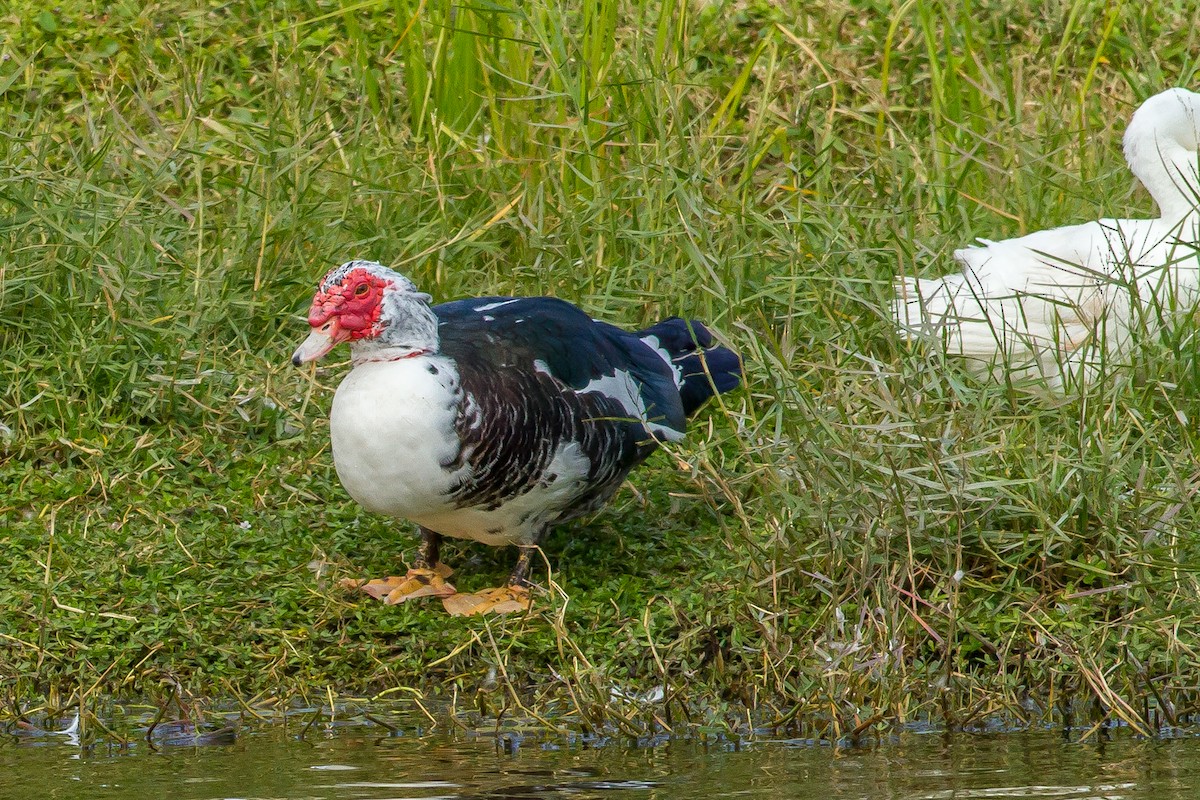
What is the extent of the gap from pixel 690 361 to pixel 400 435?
117cm

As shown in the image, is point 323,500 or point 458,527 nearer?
point 458,527

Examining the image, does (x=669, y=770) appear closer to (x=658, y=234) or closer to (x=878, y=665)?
(x=878, y=665)

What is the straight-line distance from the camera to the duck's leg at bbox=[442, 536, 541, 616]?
4156 mm

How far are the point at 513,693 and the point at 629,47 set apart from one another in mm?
3308

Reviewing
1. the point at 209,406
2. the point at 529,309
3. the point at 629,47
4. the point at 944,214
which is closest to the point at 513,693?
the point at 529,309

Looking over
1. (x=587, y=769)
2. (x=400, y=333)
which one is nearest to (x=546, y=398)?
(x=400, y=333)

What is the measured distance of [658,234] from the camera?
5.36m

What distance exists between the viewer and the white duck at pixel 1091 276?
4758 millimetres

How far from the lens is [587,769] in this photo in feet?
10.9

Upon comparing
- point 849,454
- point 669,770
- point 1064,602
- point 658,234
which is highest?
point 658,234

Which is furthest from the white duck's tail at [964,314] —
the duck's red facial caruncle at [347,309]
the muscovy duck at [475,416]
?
the duck's red facial caruncle at [347,309]

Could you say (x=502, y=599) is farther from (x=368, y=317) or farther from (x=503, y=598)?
(x=368, y=317)

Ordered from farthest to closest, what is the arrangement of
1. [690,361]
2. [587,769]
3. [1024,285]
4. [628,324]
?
[628,324] < [1024,285] < [690,361] < [587,769]

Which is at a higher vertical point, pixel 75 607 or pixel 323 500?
pixel 323 500
